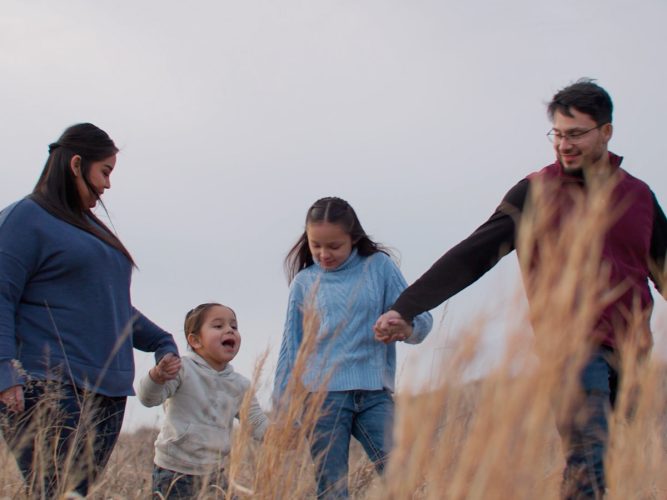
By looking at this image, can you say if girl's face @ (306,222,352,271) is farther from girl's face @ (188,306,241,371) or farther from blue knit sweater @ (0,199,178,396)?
blue knit sweater @ (0,199,178,396)

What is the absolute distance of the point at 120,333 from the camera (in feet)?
11.0

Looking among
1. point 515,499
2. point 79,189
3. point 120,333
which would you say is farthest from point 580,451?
point 79,189

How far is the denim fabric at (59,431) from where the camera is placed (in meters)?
2.85

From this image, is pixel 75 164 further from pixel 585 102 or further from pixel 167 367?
pixel 585 102

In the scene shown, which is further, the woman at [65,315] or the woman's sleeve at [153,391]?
the woman's sleeve at [153,391]

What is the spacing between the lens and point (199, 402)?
4145 mm

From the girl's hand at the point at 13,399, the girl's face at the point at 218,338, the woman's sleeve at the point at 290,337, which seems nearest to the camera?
the girl's hand at the point at 13,399

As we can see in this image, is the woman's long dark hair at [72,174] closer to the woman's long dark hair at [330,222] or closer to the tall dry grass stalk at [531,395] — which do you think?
the woman's long dark hair at [330,222]

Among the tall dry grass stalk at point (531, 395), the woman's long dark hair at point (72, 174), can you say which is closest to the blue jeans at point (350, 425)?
the woman's long dark hair at point (72, 174)

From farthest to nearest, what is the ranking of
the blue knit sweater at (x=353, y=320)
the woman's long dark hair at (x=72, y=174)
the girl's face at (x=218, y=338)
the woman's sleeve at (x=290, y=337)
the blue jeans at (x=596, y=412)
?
the girl's face at (x=218, y=338) < the woman's sleeve at (x=290, y=337) < the blue knit sweater at (x=353, y=320) < the woman's long dark hair at (x=72, y=174) < the blue jeans at (x=596, y=412)

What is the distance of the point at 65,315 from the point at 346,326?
115 centimetres

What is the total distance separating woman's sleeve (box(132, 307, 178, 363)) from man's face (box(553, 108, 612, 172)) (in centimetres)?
163

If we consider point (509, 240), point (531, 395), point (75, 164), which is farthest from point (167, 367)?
point (531, 395)

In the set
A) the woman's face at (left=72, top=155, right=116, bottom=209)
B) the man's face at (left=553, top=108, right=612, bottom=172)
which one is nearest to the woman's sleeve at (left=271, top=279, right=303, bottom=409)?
the woman's face at (left=72, top=155, right=116, bottom=209)
